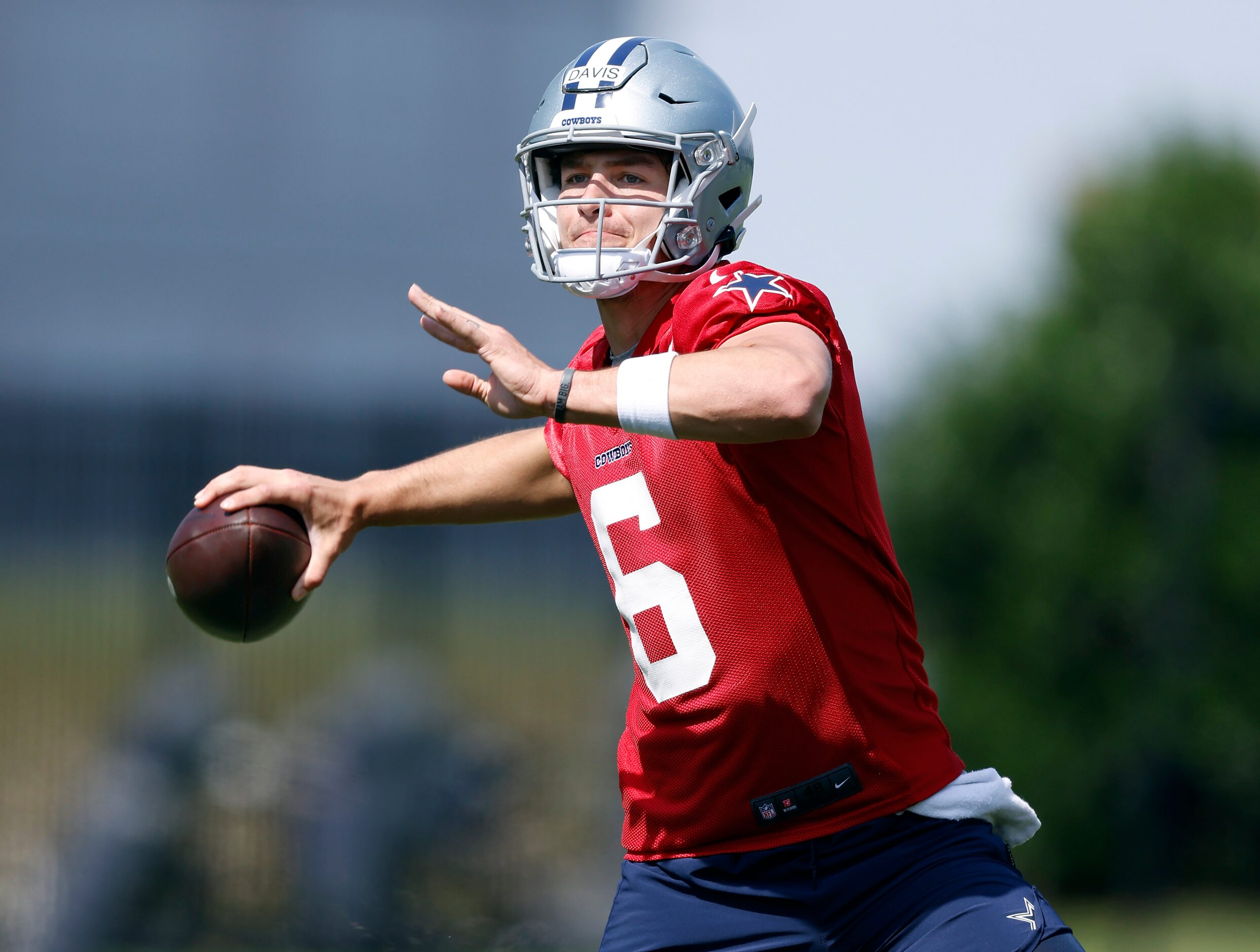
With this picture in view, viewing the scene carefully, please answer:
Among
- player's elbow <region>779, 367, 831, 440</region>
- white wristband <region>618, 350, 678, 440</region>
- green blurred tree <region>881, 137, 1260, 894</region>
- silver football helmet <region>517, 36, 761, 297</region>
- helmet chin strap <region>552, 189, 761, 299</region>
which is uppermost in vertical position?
silver football helmet <region>517, 36, 761, 297</region>

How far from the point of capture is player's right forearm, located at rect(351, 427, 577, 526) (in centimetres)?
355

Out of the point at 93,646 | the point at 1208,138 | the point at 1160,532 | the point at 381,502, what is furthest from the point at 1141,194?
the point at 381,502

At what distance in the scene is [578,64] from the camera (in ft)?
10.9

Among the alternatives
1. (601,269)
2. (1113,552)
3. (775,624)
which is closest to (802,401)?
(775,624)

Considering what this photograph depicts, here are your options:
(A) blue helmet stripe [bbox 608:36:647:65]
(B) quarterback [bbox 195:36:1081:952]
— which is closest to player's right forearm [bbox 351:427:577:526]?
(B) quarterback [bbox 195:36:1081:952]

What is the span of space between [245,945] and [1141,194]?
1122cm

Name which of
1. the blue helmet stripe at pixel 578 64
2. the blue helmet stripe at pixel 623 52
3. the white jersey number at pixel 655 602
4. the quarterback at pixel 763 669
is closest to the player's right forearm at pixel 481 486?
the quarterback at pixel 763 669

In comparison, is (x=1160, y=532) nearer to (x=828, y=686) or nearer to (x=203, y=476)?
(x=203, y=476)

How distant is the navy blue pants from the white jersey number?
1.33 ft

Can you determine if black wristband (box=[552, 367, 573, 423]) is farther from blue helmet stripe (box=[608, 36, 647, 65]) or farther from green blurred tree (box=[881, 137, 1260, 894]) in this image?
green blurred tree (box=[881, 137, 1260, 894])

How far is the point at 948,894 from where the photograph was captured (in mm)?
2689

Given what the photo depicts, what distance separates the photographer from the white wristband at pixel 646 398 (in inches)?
95.5

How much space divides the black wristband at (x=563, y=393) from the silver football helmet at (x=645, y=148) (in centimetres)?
60

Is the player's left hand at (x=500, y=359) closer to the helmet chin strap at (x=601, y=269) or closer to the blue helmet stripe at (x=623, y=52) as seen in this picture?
the helmet chin strap at (x=601, y=269)
